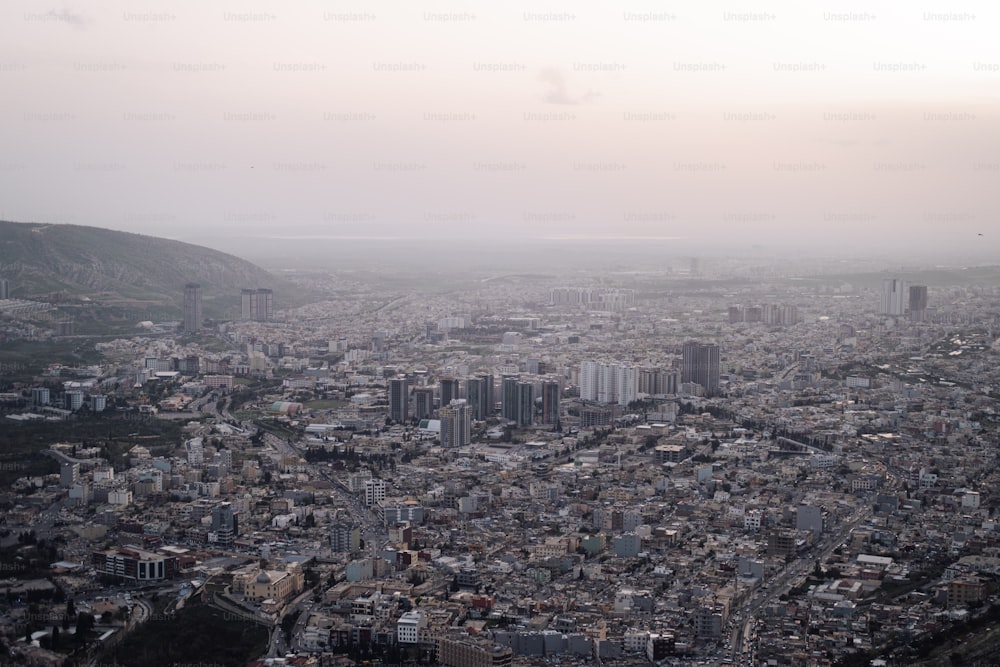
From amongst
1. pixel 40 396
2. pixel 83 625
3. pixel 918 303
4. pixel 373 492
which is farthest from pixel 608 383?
pixel 83 625

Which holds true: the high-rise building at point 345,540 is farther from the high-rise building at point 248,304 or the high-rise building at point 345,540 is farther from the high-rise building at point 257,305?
the high-rise building at point 248,304

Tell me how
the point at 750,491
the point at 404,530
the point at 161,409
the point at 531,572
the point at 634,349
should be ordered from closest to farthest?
the point at 531,572
the point at 404,530
the point at 750,491
the point at 161,409
the point at 634,349

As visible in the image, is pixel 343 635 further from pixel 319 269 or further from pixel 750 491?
pixel 319 269

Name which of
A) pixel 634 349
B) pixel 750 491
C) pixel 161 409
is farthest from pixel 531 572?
pixel 634 349

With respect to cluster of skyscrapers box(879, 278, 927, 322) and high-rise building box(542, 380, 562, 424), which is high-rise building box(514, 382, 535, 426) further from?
cluster of skyscrapers box(879, 278, 927, 322)

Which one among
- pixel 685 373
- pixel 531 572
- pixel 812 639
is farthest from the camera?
pixel 685 373

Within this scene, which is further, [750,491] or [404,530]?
[750,491]

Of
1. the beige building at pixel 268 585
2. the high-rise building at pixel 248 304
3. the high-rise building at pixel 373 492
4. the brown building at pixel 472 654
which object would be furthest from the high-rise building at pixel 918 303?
the brown building at pixel 472 654
